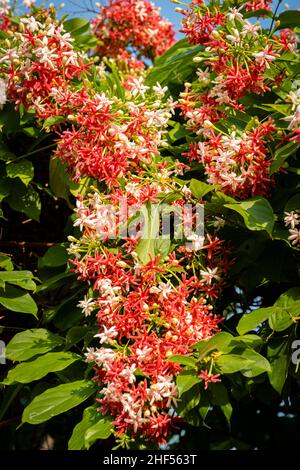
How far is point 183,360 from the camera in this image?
1115mm

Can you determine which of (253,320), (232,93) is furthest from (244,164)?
(253,320)

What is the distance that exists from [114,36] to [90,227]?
1.54m

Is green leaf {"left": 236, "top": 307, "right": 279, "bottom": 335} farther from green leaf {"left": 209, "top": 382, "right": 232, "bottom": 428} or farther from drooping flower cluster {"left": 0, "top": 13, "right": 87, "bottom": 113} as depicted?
drooping flower cluster {"left": 0, "top": 13, "right": 87, "bottom": 113}

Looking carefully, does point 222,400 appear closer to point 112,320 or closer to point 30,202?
point 112,320

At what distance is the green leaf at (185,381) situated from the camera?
1098mm

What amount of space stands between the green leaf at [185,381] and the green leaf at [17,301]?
0.41 m

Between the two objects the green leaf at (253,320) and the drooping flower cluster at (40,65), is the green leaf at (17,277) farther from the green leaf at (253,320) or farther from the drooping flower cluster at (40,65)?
the green leaf at (253,320)

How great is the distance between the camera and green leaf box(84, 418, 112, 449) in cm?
117

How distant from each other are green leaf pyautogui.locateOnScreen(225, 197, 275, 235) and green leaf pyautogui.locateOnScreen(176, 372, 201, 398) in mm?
301

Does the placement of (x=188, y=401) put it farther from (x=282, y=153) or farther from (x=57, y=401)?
(x=282, y=153)

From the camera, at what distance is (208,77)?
1.55 meters

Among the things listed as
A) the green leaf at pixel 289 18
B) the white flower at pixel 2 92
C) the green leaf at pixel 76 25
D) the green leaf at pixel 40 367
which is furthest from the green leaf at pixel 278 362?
the green leaf at pixel 76 25

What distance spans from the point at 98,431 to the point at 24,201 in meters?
0.73
